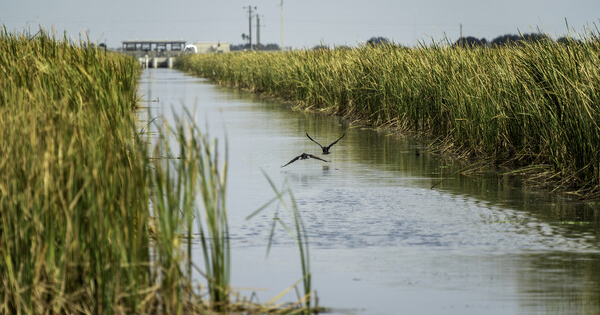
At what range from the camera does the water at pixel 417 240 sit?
5918 mm

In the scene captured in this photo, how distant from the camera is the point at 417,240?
764 cm

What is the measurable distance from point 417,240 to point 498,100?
504 centimetres

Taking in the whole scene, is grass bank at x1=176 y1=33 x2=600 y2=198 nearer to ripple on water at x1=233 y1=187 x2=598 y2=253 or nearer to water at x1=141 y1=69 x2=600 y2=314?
water at x1=141 y1=69 x2=600 y2=314

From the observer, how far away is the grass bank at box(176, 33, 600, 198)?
32.8 feet

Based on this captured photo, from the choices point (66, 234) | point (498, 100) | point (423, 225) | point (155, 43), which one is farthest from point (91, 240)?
point (155, 43)

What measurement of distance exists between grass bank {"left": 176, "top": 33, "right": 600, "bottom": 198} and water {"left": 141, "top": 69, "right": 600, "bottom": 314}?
1.65 feet

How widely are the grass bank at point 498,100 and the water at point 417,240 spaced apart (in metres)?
0.50

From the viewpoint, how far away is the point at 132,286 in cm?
473

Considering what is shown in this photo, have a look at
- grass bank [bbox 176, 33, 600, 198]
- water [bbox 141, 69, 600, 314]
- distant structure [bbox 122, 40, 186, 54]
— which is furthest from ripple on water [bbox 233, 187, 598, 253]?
distant structure [bbox 122, 40, 186, 54]

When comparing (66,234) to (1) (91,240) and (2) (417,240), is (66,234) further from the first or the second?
(2) (417,240)

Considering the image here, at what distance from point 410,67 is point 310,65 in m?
7.91

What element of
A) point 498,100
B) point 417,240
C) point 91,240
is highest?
point 498,100

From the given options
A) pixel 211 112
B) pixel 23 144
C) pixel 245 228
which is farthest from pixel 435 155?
pixel 211 112

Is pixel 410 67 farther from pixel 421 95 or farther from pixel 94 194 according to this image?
pixel 94 194
